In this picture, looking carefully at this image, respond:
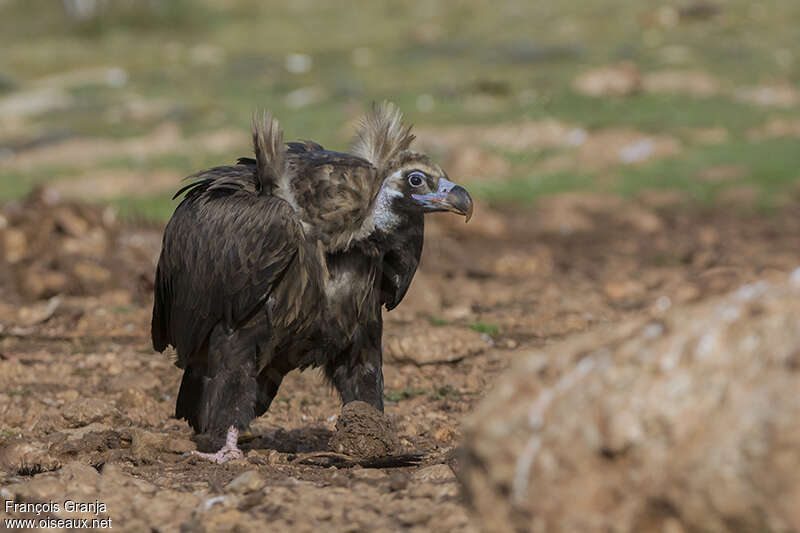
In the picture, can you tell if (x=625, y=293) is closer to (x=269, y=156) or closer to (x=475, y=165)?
(x=269, y=156)

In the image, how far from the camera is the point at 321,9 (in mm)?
48750

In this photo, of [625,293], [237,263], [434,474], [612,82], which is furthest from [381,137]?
[612,82]

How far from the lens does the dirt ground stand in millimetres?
4340

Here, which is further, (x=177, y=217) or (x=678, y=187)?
(x=678, y=187)

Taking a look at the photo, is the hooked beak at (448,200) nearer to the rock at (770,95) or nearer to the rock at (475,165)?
the rock at (475,165)

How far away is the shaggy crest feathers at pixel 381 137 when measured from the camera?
5.84 metres

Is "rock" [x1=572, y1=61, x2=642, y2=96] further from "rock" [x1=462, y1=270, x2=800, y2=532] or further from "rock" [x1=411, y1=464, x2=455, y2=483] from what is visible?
"rock" [x1=462, y1=270, x2=800, y2=532]

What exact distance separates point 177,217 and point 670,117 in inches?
651

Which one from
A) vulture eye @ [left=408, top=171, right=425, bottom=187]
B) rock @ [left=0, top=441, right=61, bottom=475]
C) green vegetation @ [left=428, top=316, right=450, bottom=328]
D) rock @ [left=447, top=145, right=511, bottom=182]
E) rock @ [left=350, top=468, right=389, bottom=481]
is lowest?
rock @ [left=0, top=441, right=61, bottom=475]

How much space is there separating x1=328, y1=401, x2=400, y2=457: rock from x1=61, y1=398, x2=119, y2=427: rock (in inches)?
71.4

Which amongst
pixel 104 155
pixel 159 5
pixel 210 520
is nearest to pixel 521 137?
pixel 104 155

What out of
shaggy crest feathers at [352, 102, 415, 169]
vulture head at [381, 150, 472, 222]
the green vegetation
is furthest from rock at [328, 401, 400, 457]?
the green vegetation

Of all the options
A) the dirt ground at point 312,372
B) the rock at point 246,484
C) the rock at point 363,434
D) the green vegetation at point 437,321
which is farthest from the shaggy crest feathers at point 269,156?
the green vegetation at point 437,321

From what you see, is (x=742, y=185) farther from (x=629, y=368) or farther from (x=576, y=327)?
(x=629, y=368)
